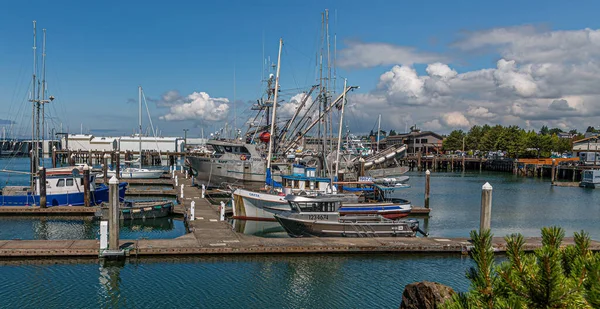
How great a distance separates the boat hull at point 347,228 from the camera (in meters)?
27.5

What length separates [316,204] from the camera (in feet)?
95.2

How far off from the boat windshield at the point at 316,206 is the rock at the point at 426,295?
17630 millimetres

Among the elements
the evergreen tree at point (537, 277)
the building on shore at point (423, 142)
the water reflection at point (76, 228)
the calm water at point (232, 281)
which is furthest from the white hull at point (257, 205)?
the building on shore at point (423, 142)

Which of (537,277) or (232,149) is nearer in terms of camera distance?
(537,277)

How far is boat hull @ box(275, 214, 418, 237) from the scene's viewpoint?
2748cm

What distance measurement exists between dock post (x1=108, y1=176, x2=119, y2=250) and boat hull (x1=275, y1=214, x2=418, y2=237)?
1017 centimetres

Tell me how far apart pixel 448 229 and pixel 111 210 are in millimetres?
24644

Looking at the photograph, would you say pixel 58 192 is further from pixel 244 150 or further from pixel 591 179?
pixel 591 179

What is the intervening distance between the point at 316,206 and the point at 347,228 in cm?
256

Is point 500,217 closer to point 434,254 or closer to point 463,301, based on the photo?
point 434,254

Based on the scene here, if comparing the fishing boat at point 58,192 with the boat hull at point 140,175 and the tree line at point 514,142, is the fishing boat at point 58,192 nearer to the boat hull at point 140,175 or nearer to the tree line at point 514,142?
the boat hull at point 140,175

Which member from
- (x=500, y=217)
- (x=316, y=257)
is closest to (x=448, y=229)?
(x=500, y=217)

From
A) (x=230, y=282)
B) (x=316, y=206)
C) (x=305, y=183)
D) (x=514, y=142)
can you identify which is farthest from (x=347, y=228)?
(x=514, y=142)

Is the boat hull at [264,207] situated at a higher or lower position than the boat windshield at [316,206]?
lower
